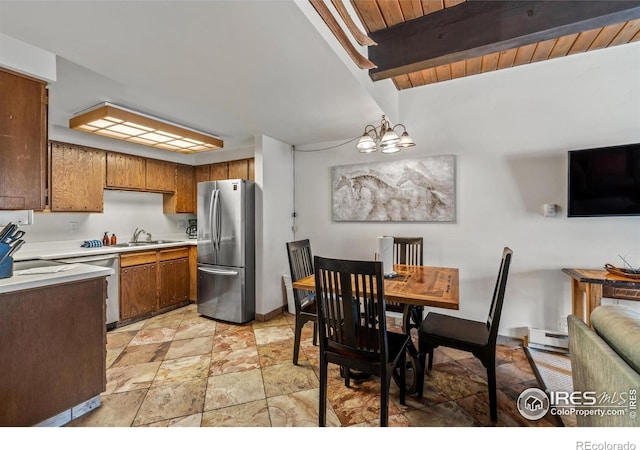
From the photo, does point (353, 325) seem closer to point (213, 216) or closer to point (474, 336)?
point (474, 336)

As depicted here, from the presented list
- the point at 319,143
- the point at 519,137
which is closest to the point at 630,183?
the point at 519,137

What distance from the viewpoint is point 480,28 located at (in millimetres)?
1918

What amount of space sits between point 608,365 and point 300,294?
206 centimetres

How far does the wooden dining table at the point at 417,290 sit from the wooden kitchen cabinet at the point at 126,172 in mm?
3057

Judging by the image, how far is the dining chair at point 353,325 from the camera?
1.51m

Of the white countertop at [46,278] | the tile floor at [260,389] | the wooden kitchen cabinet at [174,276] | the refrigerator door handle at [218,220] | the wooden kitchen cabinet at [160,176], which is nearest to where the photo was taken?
the white countertop at [46,278]

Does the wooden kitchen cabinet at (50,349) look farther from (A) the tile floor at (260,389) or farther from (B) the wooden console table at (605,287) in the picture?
(B) the wooden console table at (605,287)

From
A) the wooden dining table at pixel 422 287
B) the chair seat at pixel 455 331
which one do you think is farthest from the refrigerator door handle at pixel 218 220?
the chair seat at pixel 455 331

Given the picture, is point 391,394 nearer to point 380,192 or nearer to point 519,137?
point 380,192

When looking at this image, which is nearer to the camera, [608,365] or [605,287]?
[608,365]

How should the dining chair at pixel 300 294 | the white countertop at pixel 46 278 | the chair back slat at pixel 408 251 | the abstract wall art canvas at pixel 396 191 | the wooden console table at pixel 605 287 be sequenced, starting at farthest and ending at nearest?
1. the abstract wall art canvas at pixel 396 191
2. the chair back slat at pixel 408 251
3. the dining chair at pixel 300 294
4. the wooden console table at pixel 605 287
5. the white countertop at pixel 46 278

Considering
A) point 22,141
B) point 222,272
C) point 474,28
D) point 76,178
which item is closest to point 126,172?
point 76,178

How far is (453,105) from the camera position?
118 inches

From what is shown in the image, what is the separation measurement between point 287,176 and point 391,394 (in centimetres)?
283
